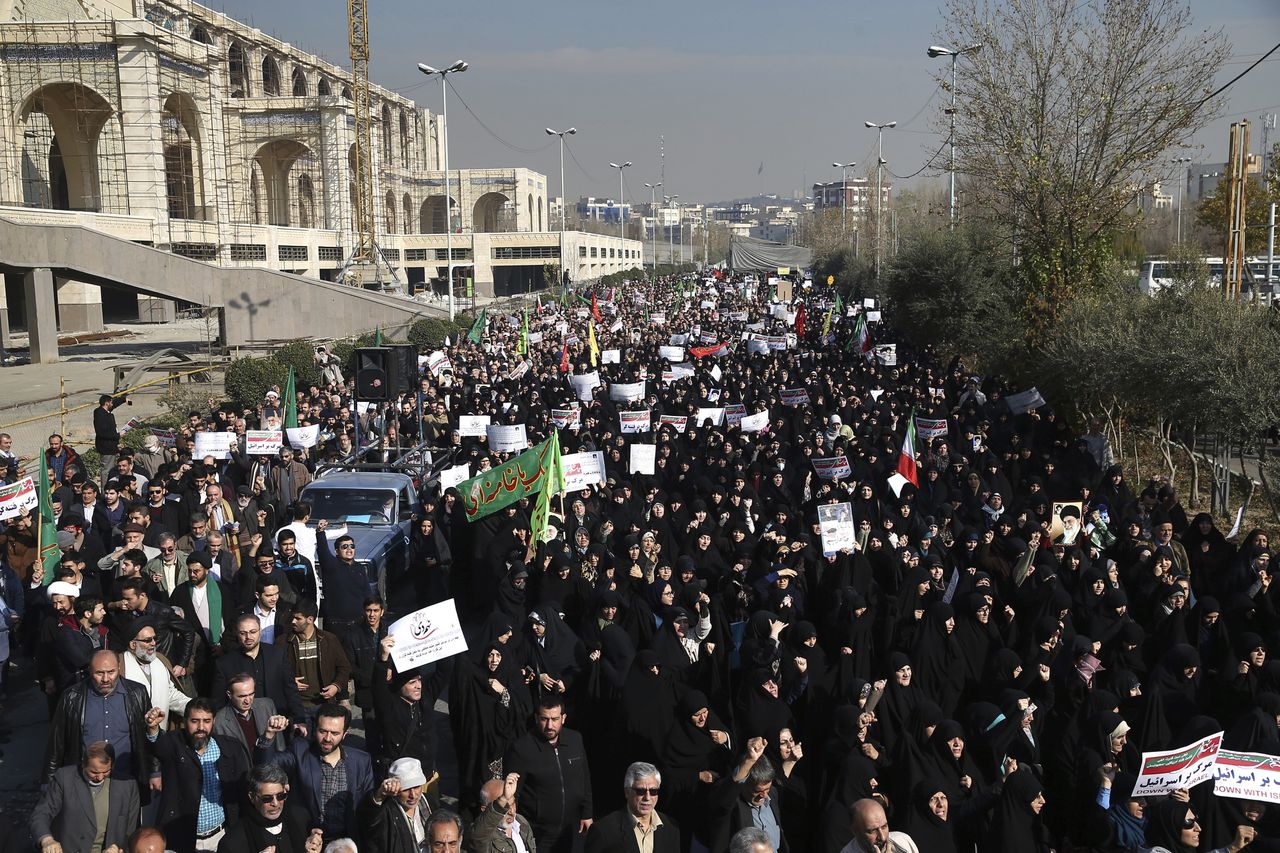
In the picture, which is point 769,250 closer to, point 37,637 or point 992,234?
point 992,234

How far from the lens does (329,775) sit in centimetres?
563

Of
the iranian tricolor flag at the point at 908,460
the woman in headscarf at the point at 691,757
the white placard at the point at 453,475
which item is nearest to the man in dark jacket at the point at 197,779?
the woman in headscarf at the point at 691,757

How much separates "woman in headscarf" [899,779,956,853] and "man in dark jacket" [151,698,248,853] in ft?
10.4

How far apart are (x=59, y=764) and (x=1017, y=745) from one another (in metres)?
4.87

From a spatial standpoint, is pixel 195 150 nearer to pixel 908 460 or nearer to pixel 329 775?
pixel 908 460

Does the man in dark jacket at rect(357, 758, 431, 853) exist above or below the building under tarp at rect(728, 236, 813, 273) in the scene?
below

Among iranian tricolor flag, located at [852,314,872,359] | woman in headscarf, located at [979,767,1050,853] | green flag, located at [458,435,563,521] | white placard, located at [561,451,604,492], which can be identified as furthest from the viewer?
iranian tricolor flag, located at [852,314,872,359]

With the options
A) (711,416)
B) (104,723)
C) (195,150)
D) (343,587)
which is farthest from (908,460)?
(195,150)

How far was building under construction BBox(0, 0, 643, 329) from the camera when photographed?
1793 inches

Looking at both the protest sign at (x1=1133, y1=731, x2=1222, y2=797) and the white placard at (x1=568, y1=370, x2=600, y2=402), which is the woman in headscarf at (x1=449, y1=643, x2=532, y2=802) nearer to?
the protest sign at (x1=1133, y1=731, x2=1222, y2=797)

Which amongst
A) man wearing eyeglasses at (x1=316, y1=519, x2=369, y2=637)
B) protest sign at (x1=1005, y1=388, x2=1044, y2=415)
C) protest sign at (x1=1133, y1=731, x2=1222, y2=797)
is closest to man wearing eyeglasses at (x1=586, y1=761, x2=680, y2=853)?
protest sign at (x1=1133, y1=731, x2=1222, y2=797)

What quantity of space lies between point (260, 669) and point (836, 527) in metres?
5.46

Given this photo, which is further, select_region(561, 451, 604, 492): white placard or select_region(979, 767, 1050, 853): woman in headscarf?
select_region(561, 451, 604, 492): white placard

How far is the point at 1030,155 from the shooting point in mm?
22922
